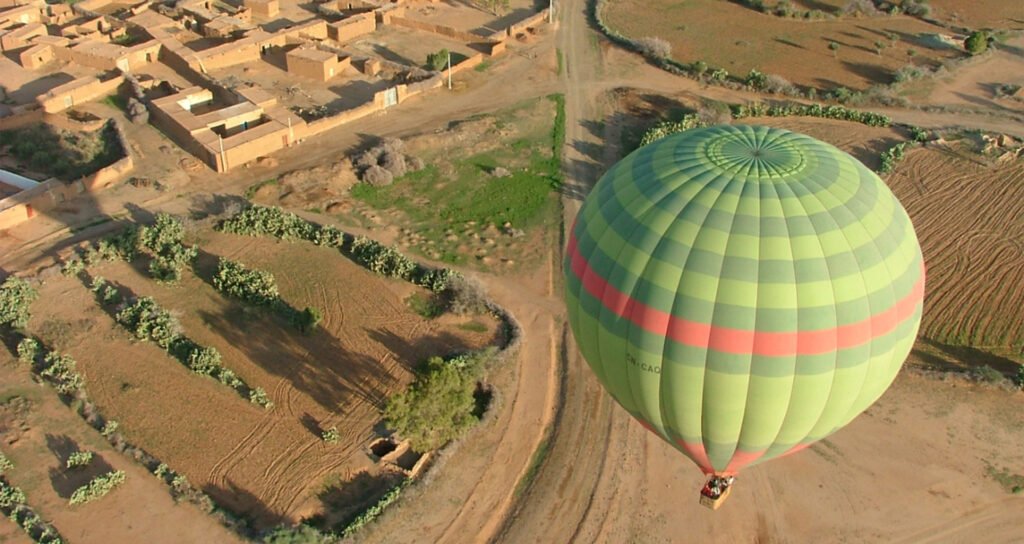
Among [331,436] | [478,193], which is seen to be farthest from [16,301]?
[478,193]

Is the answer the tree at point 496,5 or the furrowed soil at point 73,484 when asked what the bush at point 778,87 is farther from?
the furrowed soil at point 73,484

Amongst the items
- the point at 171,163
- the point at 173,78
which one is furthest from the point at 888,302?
the point at 173,78

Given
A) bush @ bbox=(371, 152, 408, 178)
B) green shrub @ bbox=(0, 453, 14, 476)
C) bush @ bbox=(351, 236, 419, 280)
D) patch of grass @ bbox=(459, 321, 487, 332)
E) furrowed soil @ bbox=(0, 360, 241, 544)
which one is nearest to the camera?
furrowed soil @ bbox=(0, 360, 241, 544)

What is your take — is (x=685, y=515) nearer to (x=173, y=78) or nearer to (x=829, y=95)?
(x=829, y=95)

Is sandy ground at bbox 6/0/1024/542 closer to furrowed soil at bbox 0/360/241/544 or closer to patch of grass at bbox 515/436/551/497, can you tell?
patch of grass at bbox 515/436/551/497

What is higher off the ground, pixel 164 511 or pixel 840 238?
pixel 840 238

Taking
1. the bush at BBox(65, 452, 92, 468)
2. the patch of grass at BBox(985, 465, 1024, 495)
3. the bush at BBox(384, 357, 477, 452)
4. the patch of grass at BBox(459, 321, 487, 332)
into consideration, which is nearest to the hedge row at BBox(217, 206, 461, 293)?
the patch of grass at BBox(459, 321, 487, 332)

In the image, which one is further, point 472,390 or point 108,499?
point 472,390
